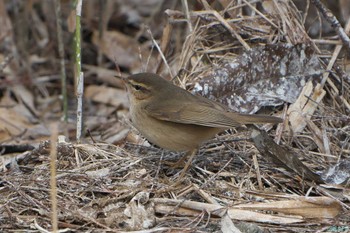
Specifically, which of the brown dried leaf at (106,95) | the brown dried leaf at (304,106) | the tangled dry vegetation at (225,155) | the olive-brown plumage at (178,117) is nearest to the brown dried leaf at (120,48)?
the brown dried leaf at (106,95)

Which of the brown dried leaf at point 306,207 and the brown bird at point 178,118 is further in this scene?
the brown bird at point 178,118

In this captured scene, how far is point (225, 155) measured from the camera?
5773mm

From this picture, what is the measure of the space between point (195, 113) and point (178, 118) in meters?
0.13

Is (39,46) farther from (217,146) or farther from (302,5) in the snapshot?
(217,146)

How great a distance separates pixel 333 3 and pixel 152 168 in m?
4.44

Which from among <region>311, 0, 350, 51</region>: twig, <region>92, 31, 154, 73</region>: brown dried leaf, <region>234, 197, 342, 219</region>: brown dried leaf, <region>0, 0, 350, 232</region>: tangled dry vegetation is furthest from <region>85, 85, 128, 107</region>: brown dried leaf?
<region>234, 197, 342, 219</region>: brown dried leaf

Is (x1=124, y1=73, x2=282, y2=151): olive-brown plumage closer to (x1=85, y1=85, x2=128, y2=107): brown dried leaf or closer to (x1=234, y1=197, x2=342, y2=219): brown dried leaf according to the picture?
(x1=234, y1=197, x2=342, y2=219): brown dried leaf

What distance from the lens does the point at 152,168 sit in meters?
5.58

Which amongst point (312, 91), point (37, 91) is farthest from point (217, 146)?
point (37, 91)

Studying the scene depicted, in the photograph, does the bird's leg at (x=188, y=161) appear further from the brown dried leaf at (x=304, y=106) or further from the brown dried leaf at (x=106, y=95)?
the brown dried leaf at (x=106, y=95)

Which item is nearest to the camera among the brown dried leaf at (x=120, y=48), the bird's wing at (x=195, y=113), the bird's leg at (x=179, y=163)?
the bird's wing at (x=195, y=113)

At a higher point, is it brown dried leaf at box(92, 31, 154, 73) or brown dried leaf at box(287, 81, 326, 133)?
brown dried leaf at box(287, 81, 326, 133)

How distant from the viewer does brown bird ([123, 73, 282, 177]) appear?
212 inches

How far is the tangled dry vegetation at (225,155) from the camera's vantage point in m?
4.75
